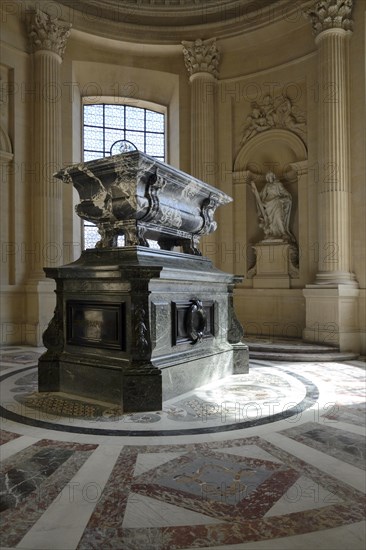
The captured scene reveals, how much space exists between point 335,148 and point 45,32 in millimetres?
6880

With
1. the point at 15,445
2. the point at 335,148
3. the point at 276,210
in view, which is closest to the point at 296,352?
the point at 276,210

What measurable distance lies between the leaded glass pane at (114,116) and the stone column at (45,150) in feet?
7.38

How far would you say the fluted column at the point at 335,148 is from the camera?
342 inches

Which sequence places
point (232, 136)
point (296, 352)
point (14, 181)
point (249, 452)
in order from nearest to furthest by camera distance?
point (249, 452), point (296, 352), point (14, 181), point (232, 136)

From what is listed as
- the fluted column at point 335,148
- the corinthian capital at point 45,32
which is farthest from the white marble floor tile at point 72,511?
the corinthian capital at point 45,32

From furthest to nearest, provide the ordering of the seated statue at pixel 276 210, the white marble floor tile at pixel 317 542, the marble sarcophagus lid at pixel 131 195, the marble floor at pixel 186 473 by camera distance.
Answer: the seated statue at pixel 276 210
the marble sarcophagus lid at pixel 131 195
the marble floor at pixel 186 473
the white marble floor tile at pixel 317 542

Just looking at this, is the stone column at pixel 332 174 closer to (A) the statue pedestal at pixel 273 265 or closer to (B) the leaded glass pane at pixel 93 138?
(A) the statue pedestal at pixel 273 265

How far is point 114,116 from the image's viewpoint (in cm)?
1208

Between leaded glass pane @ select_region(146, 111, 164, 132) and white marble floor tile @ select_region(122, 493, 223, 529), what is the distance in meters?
11.4

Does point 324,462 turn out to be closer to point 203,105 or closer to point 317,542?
point 317,542

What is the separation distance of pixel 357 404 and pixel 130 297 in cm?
259

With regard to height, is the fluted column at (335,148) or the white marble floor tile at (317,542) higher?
the fluted column at (335,148)

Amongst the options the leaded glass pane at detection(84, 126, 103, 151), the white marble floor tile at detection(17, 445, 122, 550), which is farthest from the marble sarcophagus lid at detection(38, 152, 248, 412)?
the leaded glass pane at detection(84, 126, 103, 151)

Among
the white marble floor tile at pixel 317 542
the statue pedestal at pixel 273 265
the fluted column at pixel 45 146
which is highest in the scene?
the fluted column at pixel 45 146
